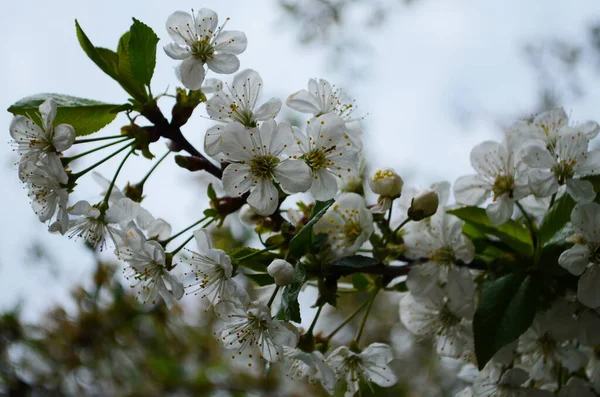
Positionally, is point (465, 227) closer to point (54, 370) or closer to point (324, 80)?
point (324, 80)

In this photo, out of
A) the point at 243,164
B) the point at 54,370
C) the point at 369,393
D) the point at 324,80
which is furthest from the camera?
the point at 54,370

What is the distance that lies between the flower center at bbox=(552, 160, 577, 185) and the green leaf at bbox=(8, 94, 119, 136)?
2.17 ft

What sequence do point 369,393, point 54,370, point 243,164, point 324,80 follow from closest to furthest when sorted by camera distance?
point 243,164 < point 324,80 < point 369,393 < point 54,370

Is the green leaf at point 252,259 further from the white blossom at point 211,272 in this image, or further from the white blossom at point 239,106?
the white blossom at point 239,106

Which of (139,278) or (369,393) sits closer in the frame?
(139,278)

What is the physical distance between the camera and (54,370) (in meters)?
2.48

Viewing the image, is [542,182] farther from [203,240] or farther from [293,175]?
[203,240]

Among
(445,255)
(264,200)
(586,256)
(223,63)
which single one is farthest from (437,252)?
(223,63)

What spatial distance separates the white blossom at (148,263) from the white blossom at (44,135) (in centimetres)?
15

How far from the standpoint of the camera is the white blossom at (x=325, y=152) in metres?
0.90

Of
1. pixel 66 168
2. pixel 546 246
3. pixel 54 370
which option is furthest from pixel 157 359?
pixel 546 246

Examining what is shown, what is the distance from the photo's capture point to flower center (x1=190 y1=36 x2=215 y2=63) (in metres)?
0.95

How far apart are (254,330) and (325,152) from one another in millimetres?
264

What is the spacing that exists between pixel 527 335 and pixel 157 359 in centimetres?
178
